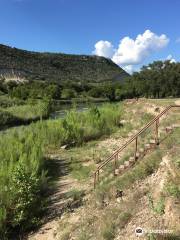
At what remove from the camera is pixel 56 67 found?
438 feet

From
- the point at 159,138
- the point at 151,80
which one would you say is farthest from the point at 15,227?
the point at 151,80

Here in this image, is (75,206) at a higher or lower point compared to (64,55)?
lower

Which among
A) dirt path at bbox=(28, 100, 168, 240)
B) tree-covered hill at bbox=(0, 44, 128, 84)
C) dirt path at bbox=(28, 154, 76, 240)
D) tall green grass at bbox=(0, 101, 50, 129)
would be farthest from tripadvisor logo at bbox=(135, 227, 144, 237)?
tree-covered hill at bbox=(0, 44, 128, 84)

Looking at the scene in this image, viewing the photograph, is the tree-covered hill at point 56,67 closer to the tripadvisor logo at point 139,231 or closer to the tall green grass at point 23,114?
the tall green grass at point 23,114

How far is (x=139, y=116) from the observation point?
82.5 feet

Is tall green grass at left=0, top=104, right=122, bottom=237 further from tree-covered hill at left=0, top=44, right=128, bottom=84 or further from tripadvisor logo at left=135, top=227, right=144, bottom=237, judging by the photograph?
tree-covered hill at left=0, top=44, right=128, bottom=84

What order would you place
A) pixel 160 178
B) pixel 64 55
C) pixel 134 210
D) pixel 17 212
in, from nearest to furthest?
pixel 134 210
pixel 160 178
pixel 17 212
pixel 64 55

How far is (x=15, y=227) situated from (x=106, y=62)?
526 ft

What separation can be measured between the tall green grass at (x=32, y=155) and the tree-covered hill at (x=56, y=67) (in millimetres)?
86310

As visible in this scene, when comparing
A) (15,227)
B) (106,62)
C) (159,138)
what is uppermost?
(106,62)

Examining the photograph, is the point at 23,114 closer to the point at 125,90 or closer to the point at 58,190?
the point at 58,190

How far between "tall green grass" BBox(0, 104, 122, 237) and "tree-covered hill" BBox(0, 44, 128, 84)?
8631cm

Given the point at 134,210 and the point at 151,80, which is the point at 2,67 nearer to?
the point at 151,80

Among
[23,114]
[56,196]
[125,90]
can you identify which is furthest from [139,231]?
[125,90]
